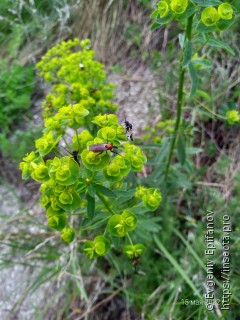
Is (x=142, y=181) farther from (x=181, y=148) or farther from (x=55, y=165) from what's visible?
(x=55, y=165)

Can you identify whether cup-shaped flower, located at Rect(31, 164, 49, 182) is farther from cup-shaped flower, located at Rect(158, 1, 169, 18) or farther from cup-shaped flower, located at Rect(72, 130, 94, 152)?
cup-shaped flower, located at Rect(158, 1, 169, 18)

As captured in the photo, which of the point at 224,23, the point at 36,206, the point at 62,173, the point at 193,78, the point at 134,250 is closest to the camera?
the point at 62,173

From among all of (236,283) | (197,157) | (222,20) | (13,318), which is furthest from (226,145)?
(13,318)

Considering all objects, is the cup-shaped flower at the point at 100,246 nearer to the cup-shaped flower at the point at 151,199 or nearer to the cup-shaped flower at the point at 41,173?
the cup-shaped flower at the point at 151,199

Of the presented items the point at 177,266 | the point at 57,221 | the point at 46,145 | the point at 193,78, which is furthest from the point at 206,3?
the point at 177,266

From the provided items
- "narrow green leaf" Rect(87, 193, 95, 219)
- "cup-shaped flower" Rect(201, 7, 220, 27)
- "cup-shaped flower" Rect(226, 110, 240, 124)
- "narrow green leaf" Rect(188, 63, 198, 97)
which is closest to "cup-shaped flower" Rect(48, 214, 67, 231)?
"narrow green leaf" Rect(87, 193, 95, 219)
